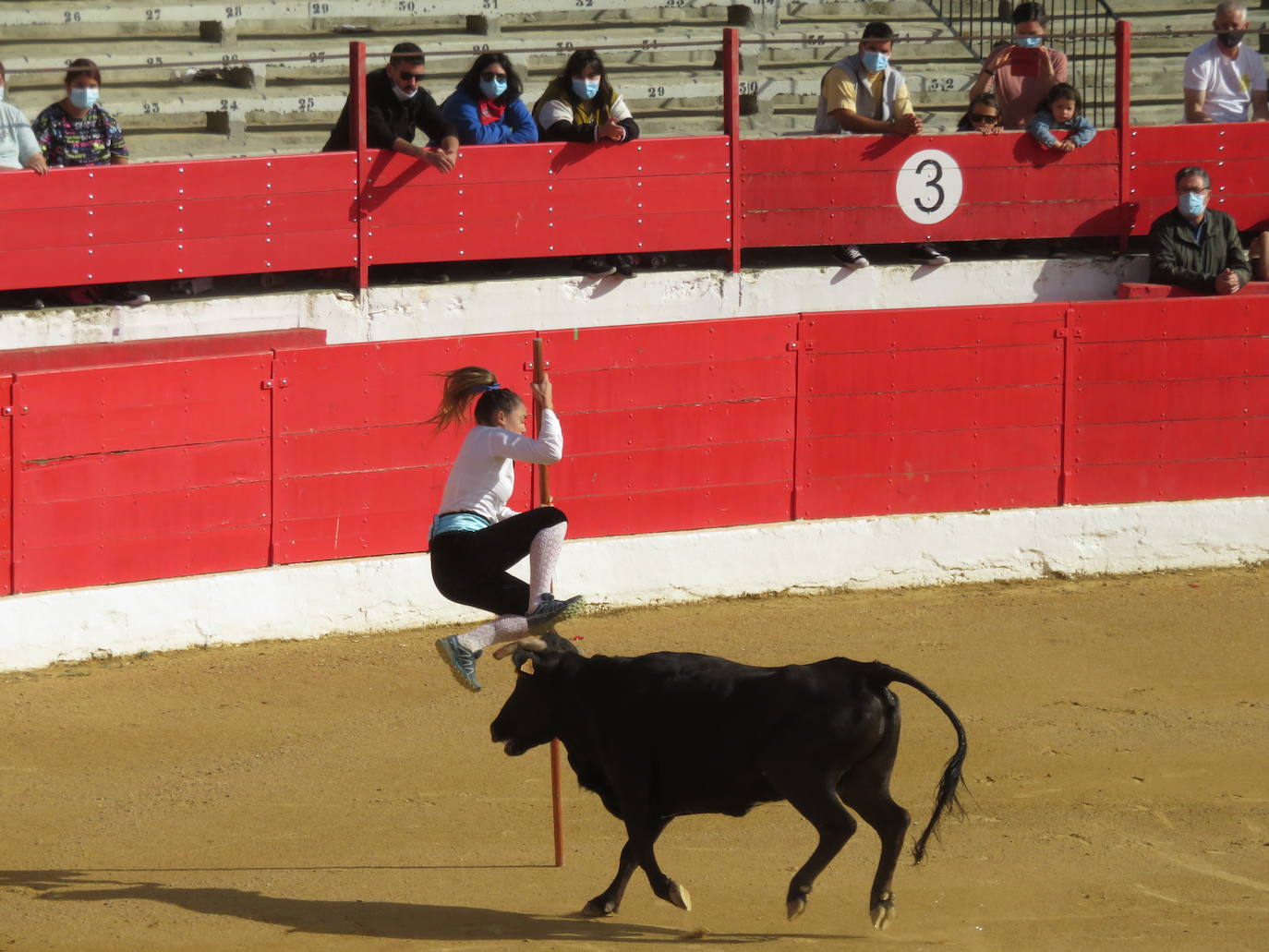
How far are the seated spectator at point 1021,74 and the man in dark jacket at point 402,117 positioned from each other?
4.00 meters

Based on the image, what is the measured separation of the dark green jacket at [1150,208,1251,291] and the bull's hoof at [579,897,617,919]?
7393 millimetres

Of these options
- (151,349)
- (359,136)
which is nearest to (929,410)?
(359,136)

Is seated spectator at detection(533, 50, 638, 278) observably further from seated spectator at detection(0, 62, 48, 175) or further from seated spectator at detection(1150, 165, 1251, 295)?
seated spectator at detection(1150, 165, 1251, 295)

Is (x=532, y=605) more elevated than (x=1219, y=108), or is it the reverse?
(x=1219, y=108)

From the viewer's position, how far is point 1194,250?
12.4 meters

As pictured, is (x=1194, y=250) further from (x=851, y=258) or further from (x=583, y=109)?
(x=583, y=109)

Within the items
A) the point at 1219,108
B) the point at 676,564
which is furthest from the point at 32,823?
the point at 1219,108

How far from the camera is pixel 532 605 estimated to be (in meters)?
6.76

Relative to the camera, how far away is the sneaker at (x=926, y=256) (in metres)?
12.8

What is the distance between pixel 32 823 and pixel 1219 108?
9.91 m

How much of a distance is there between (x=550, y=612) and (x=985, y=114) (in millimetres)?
7350

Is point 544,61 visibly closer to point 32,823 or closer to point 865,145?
point 865,145

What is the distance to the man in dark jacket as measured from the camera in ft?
37.3

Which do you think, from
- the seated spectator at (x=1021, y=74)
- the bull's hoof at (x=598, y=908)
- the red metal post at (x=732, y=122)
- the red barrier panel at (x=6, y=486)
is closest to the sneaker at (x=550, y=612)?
the bull's hoof at (x=598, y=908)
